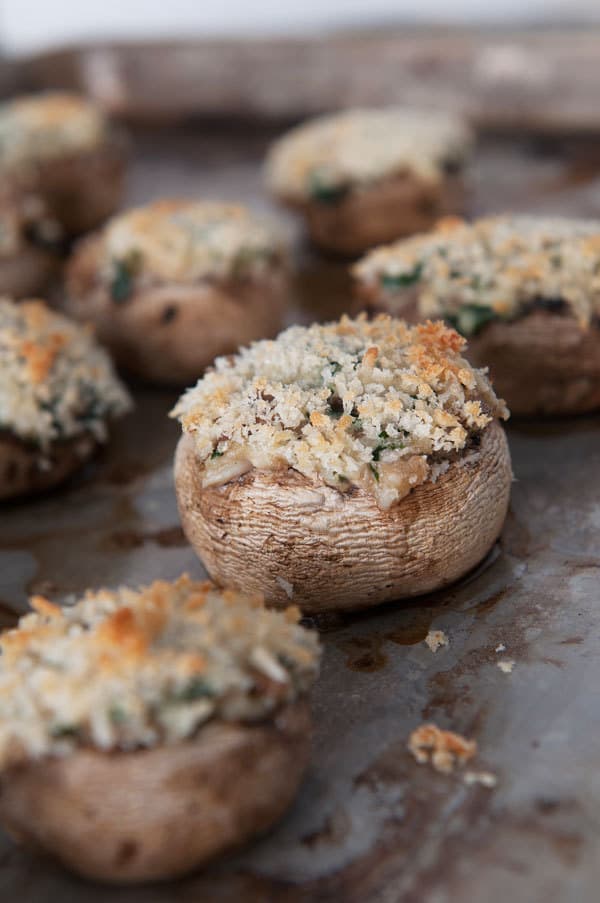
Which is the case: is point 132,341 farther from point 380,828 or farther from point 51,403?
point 380,828

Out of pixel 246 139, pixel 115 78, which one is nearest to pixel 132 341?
pixel 246 139

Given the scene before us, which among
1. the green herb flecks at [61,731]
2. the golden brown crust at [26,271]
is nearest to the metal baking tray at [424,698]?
the green herb flecks at [61,731]

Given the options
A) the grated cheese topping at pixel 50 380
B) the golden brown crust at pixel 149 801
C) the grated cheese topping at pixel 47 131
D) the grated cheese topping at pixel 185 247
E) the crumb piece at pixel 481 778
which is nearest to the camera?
the golden brown crust at pixel 149 801

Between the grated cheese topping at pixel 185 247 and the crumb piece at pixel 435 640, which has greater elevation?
the grated cheese topping at pixel 185 247

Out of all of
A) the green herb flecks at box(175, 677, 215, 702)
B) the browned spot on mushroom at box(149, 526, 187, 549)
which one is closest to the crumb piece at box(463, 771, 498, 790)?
the green herb flecks at box(175, 677, 215, 702)

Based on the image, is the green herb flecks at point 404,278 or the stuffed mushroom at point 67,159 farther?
the stuffed mushroom at point 67,159

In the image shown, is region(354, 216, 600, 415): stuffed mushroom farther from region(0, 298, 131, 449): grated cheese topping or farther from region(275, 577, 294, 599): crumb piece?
region(275, 577, 294, 599): crumb piece

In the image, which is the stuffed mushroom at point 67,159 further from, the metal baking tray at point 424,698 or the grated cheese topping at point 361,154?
the metal baking tray at point 424,698
